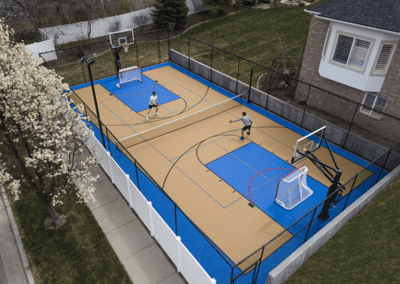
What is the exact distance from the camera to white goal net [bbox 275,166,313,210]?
1441 centimetres

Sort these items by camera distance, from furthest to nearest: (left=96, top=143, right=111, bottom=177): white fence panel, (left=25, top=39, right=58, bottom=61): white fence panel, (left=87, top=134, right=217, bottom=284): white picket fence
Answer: (left=25, top=39, right=58, bottom=61): white fence panel, (left=96, top=143, right=111, bottom=177): white fence panel, (left=87, top=134, right=217, bottom=284): white picket fence

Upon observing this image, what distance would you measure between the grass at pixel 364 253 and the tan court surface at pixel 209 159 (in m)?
1.60

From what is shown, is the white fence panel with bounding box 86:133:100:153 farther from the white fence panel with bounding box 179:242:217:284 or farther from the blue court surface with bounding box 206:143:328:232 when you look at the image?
the white fence panel with bounding box 179:242:217:284

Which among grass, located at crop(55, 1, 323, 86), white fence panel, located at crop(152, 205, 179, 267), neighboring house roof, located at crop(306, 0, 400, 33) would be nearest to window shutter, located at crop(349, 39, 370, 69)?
neighboring house roof, located at crop(306, 0, 400, 33)

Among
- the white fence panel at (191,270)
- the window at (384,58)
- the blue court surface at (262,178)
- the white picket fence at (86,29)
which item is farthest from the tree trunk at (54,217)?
the white picket fence at (86,29)

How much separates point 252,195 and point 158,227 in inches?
204

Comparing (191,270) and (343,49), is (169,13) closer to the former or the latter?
(343,49)

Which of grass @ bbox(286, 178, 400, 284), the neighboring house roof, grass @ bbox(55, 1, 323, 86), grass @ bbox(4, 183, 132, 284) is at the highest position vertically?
the neighboring house roof

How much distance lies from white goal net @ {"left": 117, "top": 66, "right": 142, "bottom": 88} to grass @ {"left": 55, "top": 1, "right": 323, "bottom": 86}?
242cm

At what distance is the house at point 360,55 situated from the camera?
17.2 meters

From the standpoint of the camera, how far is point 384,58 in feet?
58.3

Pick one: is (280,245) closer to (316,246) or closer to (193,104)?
(316,246)

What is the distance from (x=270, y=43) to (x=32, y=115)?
28.8 metres

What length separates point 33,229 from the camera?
13.2m
